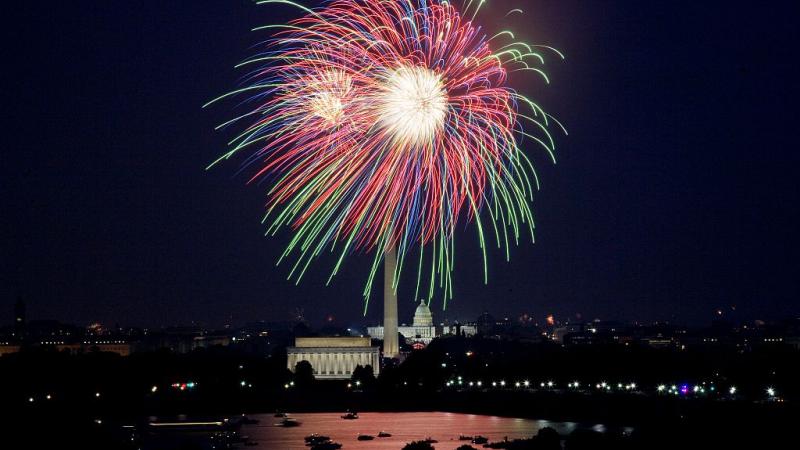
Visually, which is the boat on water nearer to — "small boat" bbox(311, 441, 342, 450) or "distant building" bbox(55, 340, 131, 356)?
"small boat" bbox(311, 441, 342, 450)

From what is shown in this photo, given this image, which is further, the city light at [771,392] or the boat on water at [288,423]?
the boat on water at [288,423]

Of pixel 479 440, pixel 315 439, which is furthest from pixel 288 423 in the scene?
pixel 479 440

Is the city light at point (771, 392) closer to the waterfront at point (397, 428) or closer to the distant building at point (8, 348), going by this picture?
the waterfront at point (397, 428)

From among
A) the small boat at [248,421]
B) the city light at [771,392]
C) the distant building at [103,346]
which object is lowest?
the small boat at [248,421]

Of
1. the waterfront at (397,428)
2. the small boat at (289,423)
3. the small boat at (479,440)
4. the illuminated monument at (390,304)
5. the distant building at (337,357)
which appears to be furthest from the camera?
the distant building at (337,357)

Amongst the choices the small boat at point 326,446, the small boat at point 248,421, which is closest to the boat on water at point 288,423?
the small boat at point 248,421

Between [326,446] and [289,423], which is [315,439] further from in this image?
[289,423]
